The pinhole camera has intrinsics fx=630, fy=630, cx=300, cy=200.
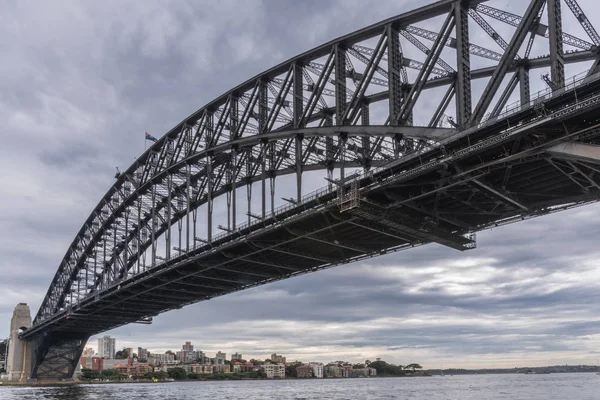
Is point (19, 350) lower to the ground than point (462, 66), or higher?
lower

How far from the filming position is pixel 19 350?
451 feet

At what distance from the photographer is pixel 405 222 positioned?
4419 centimetres

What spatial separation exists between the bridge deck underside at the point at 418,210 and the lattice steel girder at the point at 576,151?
0.35 meters

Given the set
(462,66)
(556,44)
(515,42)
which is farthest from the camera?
(462,66)

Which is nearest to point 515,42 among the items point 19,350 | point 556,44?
point 556,44

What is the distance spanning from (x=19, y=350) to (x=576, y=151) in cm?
13554

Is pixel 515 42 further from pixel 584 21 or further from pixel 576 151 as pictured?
pixel 576 151

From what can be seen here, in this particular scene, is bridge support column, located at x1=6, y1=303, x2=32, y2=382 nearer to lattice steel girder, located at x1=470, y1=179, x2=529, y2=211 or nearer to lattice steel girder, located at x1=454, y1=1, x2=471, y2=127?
lattice steel girder, located at x1=470, y1=179, x2=529, y2=211

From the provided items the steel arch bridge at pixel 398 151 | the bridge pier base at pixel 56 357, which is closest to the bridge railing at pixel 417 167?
the steel arch bridge at pixel 398 151

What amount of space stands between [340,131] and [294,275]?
978 inches

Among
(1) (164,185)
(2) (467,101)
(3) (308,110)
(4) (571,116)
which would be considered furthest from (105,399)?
(4) (571,116)

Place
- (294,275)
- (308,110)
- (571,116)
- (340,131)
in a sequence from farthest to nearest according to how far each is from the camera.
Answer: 1. (294,275)
2. (308,110)
3. (340,131)
4. (571,116)

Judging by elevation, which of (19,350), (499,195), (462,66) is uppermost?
(462,66)

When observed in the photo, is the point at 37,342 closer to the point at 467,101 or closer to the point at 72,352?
the point at 72,352
